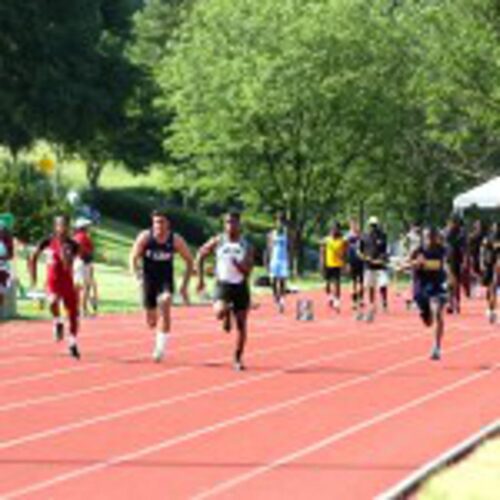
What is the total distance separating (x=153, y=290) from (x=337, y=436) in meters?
6.95

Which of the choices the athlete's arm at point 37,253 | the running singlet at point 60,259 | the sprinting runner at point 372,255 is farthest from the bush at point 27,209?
the running singlet at point 60,259

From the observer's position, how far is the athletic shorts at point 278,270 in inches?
1254

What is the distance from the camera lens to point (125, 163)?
76688mm

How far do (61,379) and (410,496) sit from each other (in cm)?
831

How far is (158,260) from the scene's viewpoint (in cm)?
1936

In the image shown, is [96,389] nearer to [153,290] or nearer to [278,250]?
[153,290]

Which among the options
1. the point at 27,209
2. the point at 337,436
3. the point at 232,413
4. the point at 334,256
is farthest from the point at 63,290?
the point at 27,209

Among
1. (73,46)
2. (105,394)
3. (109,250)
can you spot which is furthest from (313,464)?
(73,46)

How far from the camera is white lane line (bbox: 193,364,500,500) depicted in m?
10.5

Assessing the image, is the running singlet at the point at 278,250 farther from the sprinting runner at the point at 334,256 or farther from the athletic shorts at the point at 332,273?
the athletic shorts at the point at 332,273

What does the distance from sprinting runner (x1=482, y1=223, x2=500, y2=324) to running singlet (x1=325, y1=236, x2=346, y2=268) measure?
10.2 feet

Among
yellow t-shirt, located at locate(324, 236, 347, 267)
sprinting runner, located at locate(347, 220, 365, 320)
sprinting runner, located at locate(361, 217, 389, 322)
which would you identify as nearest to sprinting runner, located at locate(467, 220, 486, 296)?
yellow t-shirt, located at locate(324, 236, 347, 267)

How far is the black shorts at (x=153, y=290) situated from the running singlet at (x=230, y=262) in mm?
862

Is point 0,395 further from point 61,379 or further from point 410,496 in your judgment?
point 410,496
